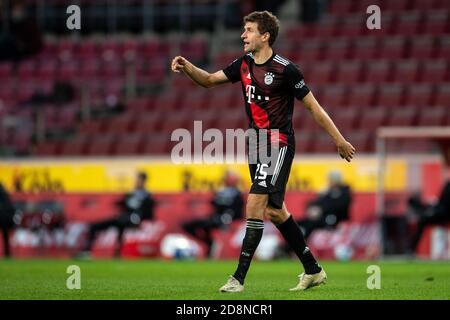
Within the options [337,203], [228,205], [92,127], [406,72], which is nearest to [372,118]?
[406,72]

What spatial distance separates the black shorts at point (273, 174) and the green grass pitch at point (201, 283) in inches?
34.6

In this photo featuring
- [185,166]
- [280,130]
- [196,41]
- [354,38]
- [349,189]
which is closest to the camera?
[280,130]

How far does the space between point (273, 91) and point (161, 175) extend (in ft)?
39.4

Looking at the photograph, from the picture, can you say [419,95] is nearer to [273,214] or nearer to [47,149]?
[47,149]

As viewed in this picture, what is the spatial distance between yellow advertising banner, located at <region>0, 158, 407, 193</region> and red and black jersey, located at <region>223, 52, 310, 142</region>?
10.6 meters

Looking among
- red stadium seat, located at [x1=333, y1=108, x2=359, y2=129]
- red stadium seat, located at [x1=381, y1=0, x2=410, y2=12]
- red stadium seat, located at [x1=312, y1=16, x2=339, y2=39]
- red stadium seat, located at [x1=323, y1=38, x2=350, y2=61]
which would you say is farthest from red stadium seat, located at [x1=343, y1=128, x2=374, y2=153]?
red stadium seat, located at [x1=381, y1=0, x2=410, y2=12]

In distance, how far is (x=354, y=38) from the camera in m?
25.3

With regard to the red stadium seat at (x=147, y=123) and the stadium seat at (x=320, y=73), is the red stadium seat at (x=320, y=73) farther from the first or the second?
the red stadium seat at (x=147, y=123)

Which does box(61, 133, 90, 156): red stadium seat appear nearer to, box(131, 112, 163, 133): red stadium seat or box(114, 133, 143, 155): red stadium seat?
box(114, 133, 143, 155): red stadium seat

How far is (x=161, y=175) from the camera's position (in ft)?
72.4

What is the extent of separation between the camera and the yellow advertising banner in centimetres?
2089

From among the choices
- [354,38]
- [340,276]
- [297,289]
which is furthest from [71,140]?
[297,289]
